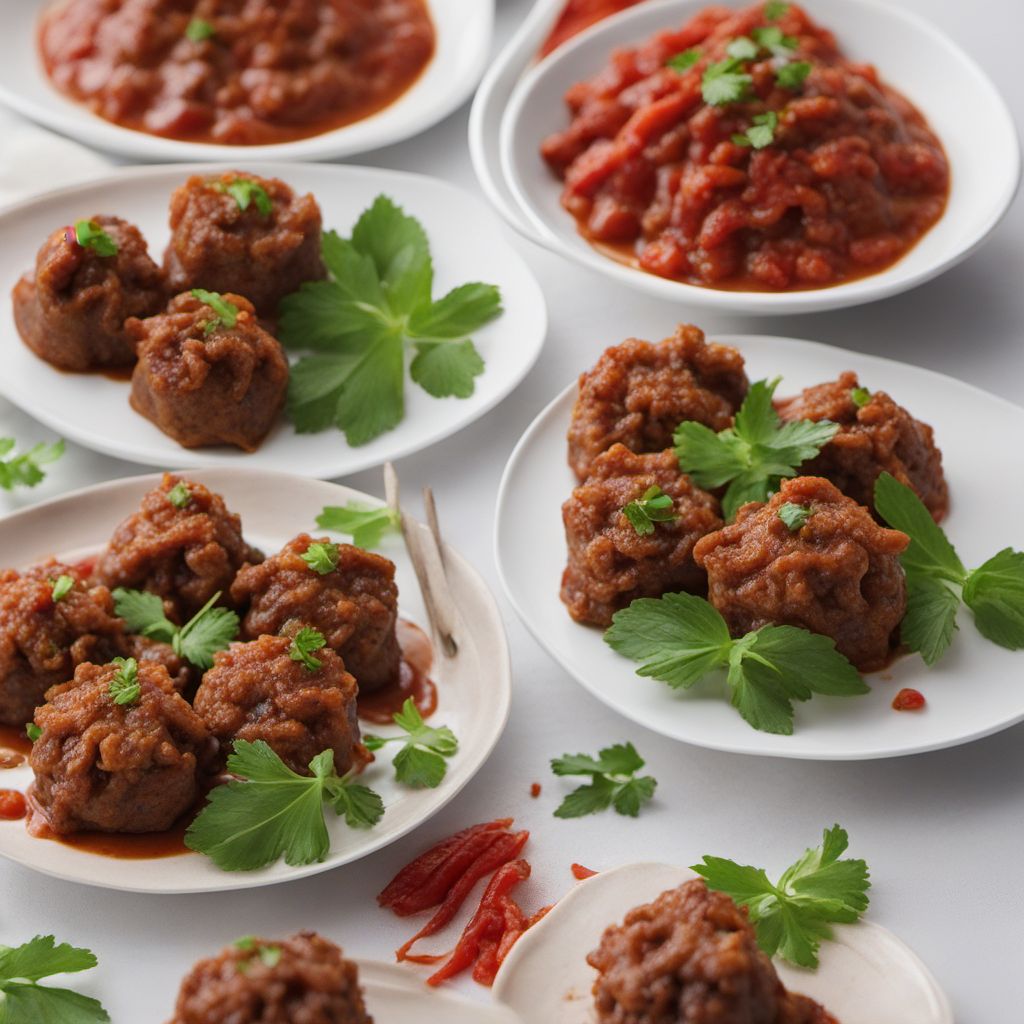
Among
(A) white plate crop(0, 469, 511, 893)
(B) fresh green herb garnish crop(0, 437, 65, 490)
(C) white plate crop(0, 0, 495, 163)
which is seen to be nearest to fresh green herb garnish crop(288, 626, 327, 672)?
(A) white plate crop(0, 469, 511, 893)

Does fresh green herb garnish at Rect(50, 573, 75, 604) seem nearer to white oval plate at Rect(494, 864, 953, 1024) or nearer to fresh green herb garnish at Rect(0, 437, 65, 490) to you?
fresh green herb garnish at Rect(0, 437, 65, 490)

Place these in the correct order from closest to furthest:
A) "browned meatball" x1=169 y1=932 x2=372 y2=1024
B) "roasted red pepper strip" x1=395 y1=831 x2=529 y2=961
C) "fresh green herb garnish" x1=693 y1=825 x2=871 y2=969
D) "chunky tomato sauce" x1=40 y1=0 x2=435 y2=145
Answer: "browned meatball" x1=169 y1=932 x2=372 y2=1024, "fresh green herb garnish" x1=693 y1=825 x2=871 y2=969, "roasted red pepper strip" x1=395 y1=831 x2=529 y2=961, "chunky tomato sauce" x1=40 y1=0 x2=435 y2=145

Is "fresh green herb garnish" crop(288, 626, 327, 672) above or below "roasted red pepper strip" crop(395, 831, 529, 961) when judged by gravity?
above

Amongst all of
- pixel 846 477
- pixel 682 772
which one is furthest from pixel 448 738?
pixel 846 477

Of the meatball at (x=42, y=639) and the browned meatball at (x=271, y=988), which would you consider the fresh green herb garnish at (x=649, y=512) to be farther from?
the browned meatball at (x=271, y=988)

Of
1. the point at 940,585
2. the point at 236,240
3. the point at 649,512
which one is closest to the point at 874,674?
the point at 940,585

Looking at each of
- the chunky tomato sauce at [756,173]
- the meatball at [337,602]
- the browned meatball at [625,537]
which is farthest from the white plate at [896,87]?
the meatball at [337,602]

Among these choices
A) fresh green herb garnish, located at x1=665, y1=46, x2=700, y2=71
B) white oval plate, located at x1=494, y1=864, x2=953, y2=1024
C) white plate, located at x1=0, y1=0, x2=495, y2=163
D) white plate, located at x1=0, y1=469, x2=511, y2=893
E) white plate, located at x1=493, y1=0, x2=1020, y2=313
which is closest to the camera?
white oval plate, located at x1=494, y1=864, x2=953, y2=1024

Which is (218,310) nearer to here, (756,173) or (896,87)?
(756,173)
